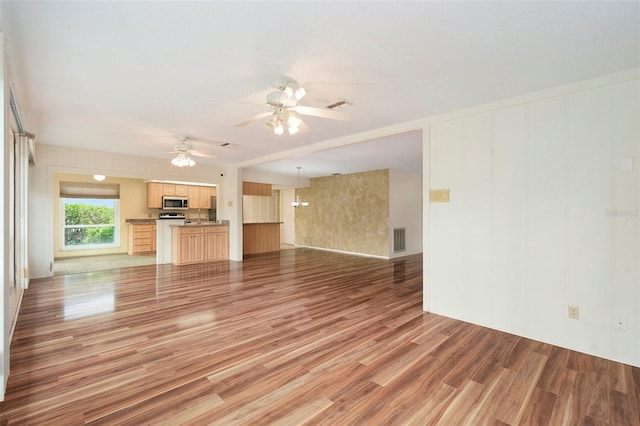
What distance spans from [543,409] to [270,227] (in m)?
8.32

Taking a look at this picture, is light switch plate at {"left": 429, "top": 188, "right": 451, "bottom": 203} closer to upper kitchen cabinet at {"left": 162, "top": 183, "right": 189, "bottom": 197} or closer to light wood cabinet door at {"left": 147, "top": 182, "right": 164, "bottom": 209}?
upper kitchen cabinet at {"left": 162, "top": 183, "right": 189, "bottom": 197}

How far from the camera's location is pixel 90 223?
8664 millimetres

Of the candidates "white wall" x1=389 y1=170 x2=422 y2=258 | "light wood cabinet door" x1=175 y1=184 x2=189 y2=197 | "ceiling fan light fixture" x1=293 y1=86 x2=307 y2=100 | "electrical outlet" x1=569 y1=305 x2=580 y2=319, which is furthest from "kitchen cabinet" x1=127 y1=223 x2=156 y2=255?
"electrical outlet" x1=569 y1=305 x2=580 y2=319

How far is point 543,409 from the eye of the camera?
74.7 inches

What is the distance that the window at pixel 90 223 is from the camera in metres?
8.34

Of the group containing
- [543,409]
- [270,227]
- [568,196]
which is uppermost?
[568,196]

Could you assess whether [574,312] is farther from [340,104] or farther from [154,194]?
[154,194]

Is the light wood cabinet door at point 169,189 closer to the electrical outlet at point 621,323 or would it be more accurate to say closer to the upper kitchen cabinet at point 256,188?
A: the upper kitchen cabinet at point 256,188

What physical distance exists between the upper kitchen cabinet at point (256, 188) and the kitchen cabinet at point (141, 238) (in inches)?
126

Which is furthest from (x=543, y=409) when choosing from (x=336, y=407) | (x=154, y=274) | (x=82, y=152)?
(x=82, y=152)

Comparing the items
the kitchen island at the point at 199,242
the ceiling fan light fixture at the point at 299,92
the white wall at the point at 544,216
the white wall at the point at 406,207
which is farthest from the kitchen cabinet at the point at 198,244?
the white wall at the point at 544,216

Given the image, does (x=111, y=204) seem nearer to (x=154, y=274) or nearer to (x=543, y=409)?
(x=154, y=274)

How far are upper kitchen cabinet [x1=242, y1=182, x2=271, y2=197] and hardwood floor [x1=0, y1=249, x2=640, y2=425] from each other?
5076 millimetres

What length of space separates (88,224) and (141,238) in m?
1.47
